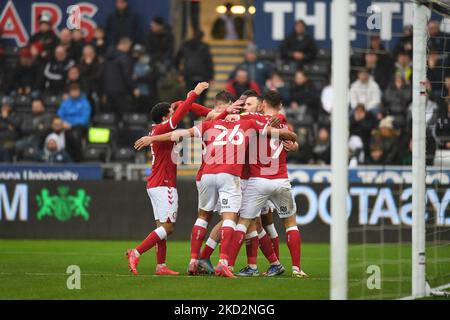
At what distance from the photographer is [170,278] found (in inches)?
479

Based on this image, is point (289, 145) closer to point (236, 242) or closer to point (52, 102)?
point (236, 242)

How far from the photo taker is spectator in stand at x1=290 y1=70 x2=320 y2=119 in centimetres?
2292

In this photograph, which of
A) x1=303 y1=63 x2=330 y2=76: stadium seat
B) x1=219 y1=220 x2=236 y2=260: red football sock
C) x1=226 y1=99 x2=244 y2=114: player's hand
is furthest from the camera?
x1=303 y1=63 x2=330 y2=76: stadium seat

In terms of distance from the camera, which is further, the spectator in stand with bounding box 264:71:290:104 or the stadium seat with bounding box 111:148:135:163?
the spectator in stand with bounding box 264:71:290:104

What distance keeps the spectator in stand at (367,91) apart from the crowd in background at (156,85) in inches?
1.0

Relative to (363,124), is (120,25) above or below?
above

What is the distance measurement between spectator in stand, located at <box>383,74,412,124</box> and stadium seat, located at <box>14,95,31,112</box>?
8043 mm

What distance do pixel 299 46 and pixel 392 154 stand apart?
15.4 feet

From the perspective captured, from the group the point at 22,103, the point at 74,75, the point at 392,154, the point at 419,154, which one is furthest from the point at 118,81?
the point at 419,154

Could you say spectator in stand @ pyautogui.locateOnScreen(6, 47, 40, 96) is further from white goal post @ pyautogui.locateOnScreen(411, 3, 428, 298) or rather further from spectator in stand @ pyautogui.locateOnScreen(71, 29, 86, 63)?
white goal post @ pyautogui.locateOnScreen(411, 3, 428, 298)

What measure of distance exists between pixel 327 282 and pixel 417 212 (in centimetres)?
185

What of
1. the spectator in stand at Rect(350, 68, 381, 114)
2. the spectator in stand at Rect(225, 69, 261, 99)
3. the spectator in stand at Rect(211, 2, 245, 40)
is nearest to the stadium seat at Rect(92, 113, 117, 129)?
the spectator in stand at Rect(225, 69, 261, 99)

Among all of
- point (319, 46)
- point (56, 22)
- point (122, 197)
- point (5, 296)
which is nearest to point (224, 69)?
point (319, 46)
